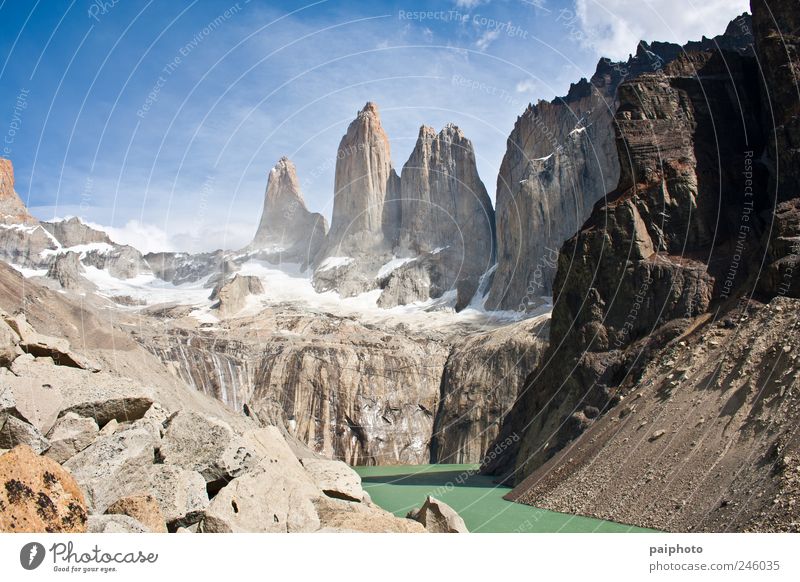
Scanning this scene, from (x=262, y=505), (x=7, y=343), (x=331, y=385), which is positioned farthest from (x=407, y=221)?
(x=262, y=505)

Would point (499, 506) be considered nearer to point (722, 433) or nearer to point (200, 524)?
point (722, 433)

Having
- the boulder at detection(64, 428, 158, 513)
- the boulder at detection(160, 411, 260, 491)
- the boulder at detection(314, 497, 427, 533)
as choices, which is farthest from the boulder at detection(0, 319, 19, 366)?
the boulder at detection(314, 497, 427, 533)

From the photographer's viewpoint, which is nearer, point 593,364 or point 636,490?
point 636,490

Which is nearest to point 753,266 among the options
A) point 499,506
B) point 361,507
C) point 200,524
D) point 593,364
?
point 593,364

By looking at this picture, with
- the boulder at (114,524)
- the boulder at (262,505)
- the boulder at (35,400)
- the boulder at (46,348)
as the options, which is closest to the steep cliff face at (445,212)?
the boulder at (46,348)

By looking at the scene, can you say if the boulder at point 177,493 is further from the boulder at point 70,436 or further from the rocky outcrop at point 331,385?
the rocky outcrop at point 331,385

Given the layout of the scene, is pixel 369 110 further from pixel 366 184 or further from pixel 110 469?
pixel 110 469

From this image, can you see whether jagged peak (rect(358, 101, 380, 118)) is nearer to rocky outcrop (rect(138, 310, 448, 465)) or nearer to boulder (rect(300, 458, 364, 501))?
rocky outcrop (rect(138, 310, 448, 465))
